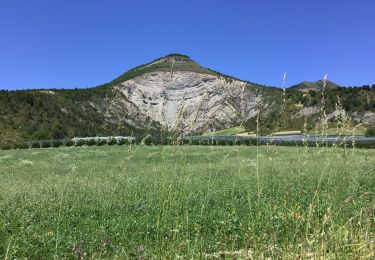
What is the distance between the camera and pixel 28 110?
66.9 metres

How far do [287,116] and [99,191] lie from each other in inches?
224

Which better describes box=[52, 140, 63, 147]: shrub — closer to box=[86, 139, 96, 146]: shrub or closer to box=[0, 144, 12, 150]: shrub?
box=[86, 139, 96, 146]: shrub

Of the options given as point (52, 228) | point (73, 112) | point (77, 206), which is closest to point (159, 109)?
point (52, 228)

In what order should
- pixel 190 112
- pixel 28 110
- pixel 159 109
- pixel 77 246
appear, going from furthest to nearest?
1. pixel 28 110
2. pixel 77 246
3. pixel 190 112
4. pixel 159 109

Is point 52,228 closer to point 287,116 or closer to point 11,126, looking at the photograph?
point 287,116

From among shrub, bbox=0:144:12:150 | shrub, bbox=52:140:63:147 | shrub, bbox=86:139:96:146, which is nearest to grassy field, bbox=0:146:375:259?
shrub, bbox=86:139:96:146

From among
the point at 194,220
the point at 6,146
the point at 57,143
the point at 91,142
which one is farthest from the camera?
the point at 6,146

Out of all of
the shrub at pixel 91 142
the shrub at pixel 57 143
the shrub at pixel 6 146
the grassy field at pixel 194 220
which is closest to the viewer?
the grassy field at pixel 194 220

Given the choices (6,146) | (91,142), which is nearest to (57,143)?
(91,142)

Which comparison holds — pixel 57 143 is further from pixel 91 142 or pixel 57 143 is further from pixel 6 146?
pixel 6 146

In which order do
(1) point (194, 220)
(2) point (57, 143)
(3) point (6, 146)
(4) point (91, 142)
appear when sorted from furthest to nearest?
(3) point (6, 146), (2) point (57, 143), (4) point (91, 142), (1) point (194, 220)

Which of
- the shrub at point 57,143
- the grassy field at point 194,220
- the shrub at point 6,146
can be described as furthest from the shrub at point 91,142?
the grassy field at point 194,220

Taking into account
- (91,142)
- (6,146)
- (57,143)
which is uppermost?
(91,142)

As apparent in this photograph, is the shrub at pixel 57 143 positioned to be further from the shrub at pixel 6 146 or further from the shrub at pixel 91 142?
the shrub at pixel 6 146
